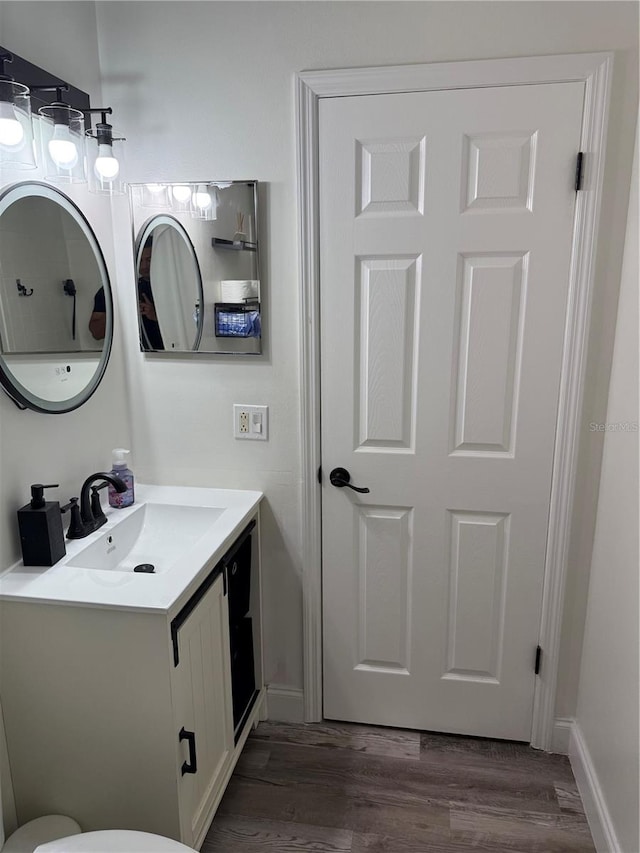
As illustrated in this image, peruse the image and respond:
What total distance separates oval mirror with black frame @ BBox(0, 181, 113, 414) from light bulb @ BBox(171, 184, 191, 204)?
0.30m

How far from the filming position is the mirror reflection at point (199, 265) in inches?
78.7

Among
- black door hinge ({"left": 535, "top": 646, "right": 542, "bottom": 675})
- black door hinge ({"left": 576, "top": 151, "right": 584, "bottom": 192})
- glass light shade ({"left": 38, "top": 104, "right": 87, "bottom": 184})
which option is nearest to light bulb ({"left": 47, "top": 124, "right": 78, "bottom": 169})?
glass light shade ({"left": 38, "top": 104, "right": 87, "bottom": 184})

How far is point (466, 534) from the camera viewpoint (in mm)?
2084

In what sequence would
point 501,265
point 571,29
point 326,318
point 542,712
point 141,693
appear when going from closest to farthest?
point 141,693, point 571,29, point 501,265, point 326,318, point 542,712

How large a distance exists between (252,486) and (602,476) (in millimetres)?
1157

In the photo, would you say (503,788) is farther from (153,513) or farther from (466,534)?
(153,513)

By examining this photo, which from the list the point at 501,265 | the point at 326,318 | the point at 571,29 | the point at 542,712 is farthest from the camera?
the point at 542,712

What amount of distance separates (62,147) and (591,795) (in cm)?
243

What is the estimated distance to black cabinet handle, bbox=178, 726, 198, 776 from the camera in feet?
5.02

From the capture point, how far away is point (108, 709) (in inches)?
59.7

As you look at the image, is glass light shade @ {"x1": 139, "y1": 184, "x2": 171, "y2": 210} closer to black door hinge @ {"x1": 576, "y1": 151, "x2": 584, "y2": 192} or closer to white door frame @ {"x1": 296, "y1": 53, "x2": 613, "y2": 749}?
white door frame @ {"x1": 296, "y1": 53, "x2": 613, "y2": 749}

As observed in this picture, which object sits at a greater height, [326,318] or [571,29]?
[571,29]

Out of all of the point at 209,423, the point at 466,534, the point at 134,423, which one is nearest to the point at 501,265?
the point at 466,534

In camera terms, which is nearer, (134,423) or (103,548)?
(103,548)
